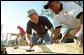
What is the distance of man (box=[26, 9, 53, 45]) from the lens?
14.8 feet

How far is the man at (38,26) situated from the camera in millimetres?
4500

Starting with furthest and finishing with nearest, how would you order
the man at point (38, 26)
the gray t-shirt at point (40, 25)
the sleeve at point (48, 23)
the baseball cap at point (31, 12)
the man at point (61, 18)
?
the gray t-shirt at point (40, 25), the sleeve at point (48, 23), the man at point (38, 26), the baseball cap at point (31, 12), the man at point (61, 18)

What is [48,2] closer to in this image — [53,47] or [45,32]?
[53,47]

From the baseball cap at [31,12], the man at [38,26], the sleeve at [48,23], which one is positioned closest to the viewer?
the baseball cap at [31,12]

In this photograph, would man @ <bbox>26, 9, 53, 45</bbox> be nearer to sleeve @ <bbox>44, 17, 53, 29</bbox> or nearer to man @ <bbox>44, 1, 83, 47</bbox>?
sleeve @ <bbox>44, 17, 53, 29</bbox>

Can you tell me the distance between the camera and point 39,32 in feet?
17.7

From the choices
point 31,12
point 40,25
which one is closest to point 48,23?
point 40,25

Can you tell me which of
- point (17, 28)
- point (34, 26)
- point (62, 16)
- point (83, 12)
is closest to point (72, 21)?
point (62, 16)

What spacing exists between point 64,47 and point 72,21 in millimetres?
717

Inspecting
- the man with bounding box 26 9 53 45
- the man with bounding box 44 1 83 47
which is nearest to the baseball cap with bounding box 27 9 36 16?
the man with bounding box 26 9 53 45

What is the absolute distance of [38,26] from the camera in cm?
520

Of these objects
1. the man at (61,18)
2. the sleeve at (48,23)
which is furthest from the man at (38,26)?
the man at (61,18)

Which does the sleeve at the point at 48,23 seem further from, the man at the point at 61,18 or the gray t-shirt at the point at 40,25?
the man at the point at 61,18

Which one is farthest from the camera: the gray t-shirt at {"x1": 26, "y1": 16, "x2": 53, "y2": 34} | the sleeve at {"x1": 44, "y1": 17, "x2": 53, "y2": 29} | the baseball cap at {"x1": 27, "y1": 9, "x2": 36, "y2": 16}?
the gray t-shirt at {"x1": 26, "y1": 16, "x2": 53, "y2": 34}
